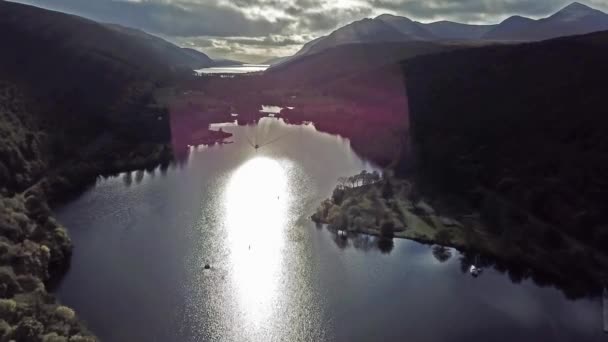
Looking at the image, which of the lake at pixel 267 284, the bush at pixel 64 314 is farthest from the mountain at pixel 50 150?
the lake at pixel 267 284

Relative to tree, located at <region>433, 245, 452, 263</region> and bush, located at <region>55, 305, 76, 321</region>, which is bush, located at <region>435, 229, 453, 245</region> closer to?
tree, located at <region>433, 245, 452, 263</region>

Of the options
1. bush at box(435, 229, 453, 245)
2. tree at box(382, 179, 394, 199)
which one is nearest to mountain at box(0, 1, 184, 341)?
bush at box(435, 229, 453, 245)

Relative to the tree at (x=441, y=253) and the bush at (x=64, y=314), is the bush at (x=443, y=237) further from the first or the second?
the bush at (x=64, y=314)

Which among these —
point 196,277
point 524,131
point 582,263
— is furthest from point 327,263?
point 524,131

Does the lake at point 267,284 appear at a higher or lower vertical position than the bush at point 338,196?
lower

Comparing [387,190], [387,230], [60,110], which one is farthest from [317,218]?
[60,110]

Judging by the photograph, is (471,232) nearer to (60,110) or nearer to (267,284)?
(267,284)

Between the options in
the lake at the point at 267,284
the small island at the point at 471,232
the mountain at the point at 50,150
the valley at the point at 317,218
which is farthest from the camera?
the small island at the point at 471,232

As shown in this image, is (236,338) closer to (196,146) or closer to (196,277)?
(196,277)
